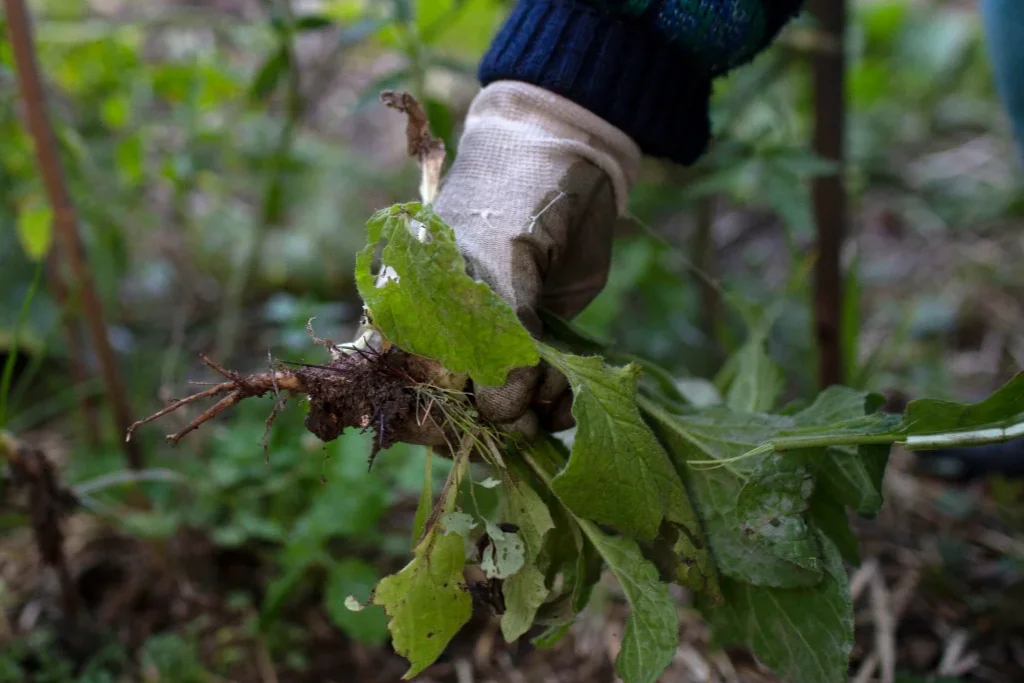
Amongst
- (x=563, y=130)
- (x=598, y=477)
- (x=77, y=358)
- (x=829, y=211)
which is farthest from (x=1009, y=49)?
(x=77, y=358)

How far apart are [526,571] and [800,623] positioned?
318 millimetres

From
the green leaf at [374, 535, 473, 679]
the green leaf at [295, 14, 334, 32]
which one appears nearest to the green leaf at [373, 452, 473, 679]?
the green leaf at [374, 535, 473, 679]

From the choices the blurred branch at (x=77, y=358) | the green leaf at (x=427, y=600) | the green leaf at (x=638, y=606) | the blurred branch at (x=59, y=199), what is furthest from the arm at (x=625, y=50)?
the blurred branch at (x=77, y=358)

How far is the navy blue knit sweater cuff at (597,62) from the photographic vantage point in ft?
3.38

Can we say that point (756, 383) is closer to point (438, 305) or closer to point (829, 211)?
point (438, 305)

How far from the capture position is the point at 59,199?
1466mm

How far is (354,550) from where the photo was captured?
1.59m

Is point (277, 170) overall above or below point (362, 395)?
below

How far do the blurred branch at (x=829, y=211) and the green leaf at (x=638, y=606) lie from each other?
98 cm

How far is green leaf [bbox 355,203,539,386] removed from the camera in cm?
82

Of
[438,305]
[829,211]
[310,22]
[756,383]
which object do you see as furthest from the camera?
[829,211]

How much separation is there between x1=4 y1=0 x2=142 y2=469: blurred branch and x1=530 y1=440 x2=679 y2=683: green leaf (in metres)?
0.96

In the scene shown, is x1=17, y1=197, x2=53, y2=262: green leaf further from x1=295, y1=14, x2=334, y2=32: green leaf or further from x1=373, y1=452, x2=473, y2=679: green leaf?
x1=373, y1=452, x2=473, y2=679: green leaf

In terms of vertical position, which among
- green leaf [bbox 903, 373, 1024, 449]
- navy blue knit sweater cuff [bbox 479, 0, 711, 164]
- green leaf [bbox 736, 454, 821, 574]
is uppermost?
navy blue knit sweater cuff [bbox 479, 0, 711, 164]
